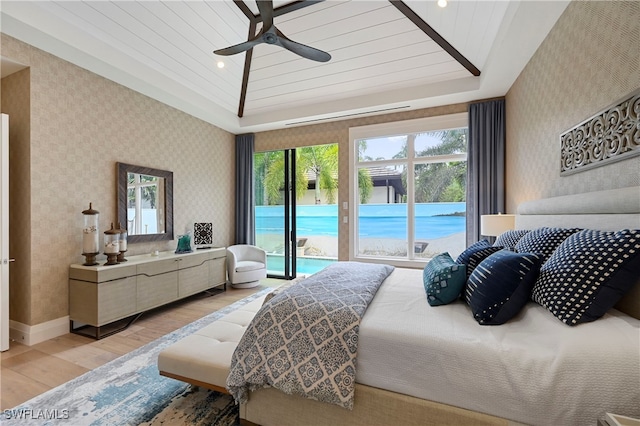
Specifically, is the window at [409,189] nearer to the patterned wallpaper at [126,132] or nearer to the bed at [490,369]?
the patterned wallpaper at [126,132]

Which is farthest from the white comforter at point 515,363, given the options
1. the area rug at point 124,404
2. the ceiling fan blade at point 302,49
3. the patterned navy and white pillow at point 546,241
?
the ceiling fan blade at point 302,49

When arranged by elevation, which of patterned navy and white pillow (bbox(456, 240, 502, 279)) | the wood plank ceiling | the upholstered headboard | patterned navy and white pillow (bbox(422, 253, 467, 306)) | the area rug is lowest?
the area rug

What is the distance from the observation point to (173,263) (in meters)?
3.48

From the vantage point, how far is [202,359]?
161 cm

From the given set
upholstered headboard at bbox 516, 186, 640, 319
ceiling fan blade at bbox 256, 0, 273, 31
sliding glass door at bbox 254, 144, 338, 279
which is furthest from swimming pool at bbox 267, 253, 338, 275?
ceiling fan blade at bbox 256, 0, 273, 31

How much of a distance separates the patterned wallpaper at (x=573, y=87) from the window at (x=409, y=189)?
0.89 m

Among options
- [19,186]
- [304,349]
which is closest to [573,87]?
[304,349]

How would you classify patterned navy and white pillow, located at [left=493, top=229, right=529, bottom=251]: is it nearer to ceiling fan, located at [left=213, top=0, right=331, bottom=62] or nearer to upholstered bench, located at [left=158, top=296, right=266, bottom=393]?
upholstered bench, located at [left=158, top=296, right=266, bottom=393]

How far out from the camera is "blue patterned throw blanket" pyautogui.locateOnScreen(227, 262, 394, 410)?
129cm

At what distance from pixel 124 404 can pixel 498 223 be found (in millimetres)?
3555

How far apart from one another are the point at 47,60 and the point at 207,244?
279 cm

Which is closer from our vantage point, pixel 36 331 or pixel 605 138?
pixel 605 138

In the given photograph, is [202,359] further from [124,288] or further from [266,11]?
[266,11]

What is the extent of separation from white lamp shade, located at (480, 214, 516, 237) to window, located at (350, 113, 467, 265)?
1.06 meters
